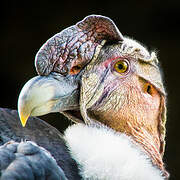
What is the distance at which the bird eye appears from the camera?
10.3 ft

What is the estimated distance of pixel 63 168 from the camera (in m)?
2.55

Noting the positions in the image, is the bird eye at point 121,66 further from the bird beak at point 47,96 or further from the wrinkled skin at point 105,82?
the bird beak at point 47,96

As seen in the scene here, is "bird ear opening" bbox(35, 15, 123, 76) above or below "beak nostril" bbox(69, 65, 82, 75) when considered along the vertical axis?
above

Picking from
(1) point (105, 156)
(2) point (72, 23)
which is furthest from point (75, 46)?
(2) point (72, 23)

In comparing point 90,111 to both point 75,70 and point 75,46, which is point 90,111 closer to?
point 75,70

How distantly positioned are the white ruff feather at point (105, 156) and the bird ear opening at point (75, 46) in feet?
1.31

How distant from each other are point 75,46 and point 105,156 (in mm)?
711

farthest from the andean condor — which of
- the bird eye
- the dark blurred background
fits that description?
the dark blurred background

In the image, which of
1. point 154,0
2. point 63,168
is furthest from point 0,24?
point 63,168

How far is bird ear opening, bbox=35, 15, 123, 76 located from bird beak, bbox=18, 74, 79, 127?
64 millimetres

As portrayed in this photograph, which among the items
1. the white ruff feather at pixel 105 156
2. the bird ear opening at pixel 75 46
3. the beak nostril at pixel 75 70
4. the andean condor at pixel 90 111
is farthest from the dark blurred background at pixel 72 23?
the white ruff feather at pixel 105 156

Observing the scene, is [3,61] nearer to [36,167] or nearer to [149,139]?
[149,139]

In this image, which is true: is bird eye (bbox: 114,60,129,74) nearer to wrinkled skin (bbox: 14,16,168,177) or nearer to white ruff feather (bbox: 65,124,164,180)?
wrinkled skin (bbox: 14,16,168,177)

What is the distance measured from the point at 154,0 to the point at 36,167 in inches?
196
